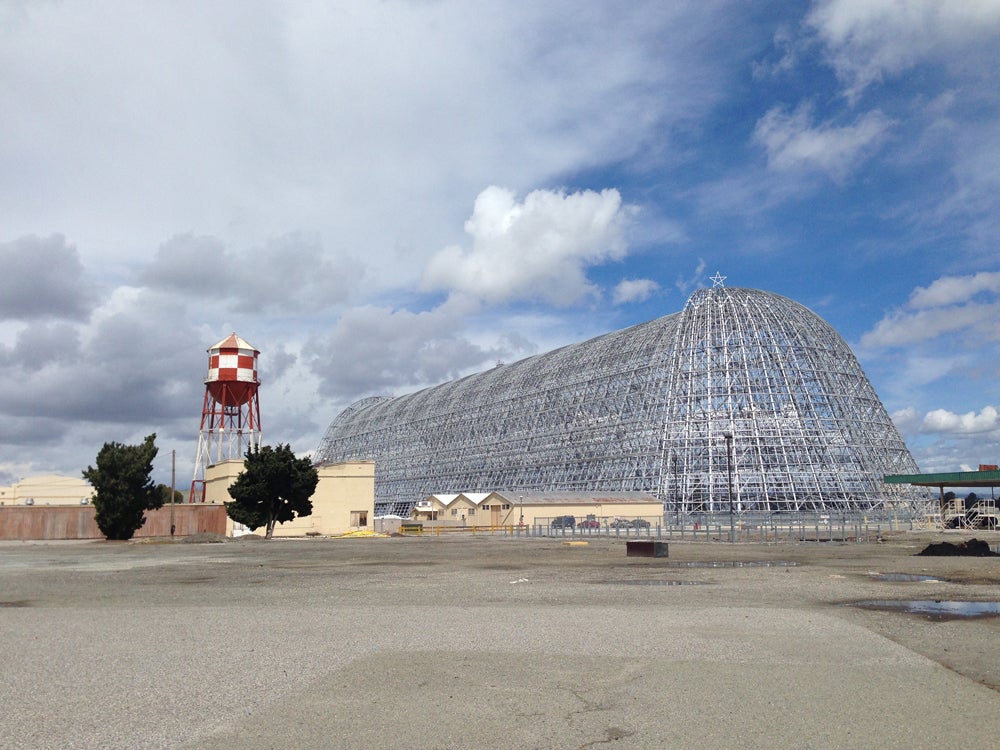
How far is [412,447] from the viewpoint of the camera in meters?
→ 132

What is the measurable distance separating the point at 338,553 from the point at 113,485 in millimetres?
26845

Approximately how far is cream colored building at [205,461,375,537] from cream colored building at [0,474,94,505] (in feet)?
201

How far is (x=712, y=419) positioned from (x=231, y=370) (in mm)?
48087

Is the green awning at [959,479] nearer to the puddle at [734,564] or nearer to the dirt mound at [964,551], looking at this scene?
the dirt mound at [964,551]

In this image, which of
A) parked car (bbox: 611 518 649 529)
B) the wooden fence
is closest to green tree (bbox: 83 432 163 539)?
the wooden fence

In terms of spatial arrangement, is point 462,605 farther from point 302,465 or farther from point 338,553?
point 302,465

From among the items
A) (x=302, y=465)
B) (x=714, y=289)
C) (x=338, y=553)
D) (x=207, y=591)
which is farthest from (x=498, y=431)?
(x=207, y=591)

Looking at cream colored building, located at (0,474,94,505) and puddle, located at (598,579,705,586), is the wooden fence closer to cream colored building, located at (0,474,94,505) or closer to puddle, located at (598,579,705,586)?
puddle, located at (598,579,705,586)

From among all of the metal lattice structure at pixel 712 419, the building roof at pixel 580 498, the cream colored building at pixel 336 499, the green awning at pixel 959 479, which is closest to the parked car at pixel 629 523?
the building roof at pixel 580 498

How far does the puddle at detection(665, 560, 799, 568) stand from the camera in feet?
101

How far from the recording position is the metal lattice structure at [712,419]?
7775 cm

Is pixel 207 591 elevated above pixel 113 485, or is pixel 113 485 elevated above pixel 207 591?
pixel 113 485

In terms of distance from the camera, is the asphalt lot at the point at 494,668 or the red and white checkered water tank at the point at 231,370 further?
the red and white checkered water tank at the point at 231,370

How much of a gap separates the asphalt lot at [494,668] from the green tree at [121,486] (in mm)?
40050
